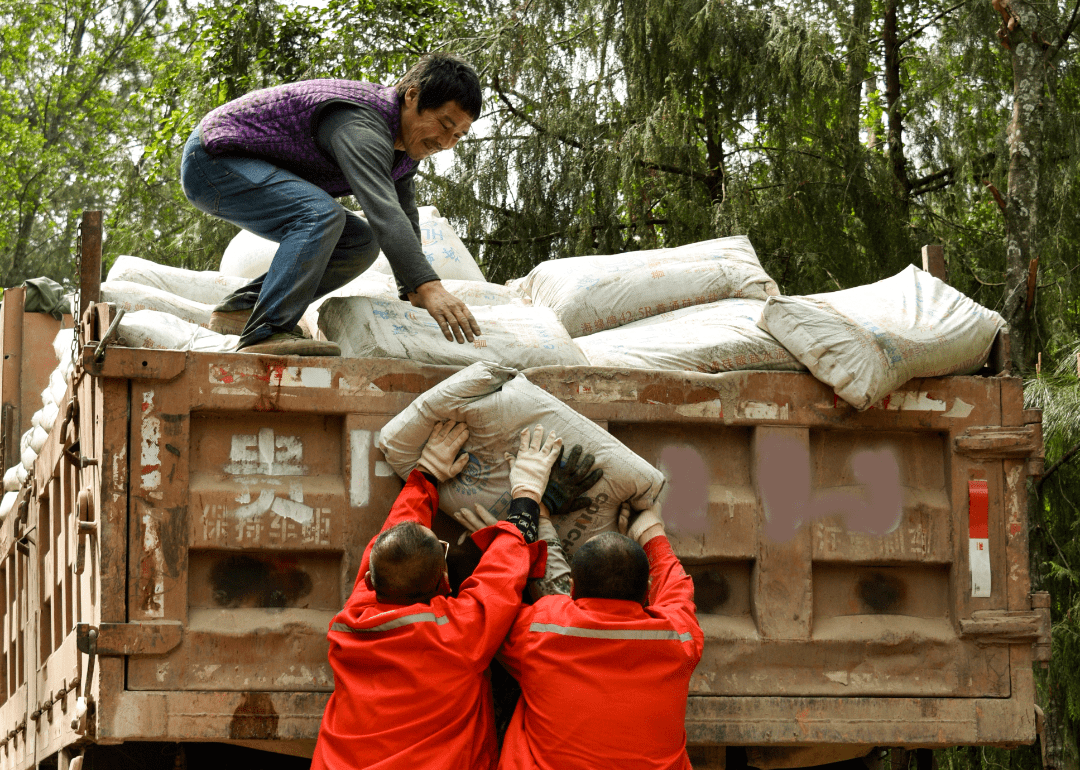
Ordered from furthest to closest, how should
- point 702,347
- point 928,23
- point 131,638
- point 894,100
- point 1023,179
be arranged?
1. point 928,23
2. point 894,100
3. point 1023,179
4. point 702,347
5. point 131,638

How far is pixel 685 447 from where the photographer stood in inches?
121

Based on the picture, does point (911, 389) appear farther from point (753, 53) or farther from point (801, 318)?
point (753, 53)

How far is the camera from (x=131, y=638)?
8.63 feet

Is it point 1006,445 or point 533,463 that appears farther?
point 1006,445

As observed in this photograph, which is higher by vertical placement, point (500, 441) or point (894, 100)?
point (894, 100)

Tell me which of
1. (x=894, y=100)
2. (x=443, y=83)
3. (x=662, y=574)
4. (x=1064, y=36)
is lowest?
(x=662, y=574)

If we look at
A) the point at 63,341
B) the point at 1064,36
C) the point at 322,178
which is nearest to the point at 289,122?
the point at 322,178

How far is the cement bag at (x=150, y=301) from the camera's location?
3922 mm

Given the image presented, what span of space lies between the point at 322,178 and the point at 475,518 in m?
1.09

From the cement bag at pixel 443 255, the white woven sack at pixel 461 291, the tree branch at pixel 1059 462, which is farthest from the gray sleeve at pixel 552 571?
the tree branch at pixel 1059 462

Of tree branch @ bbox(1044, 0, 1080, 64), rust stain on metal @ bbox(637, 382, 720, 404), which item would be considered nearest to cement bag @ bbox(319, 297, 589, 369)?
rust stain on metal @ bbox(637, 382, 720, 404)

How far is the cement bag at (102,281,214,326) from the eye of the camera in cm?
392

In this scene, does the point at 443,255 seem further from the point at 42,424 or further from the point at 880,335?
the point at 880,335

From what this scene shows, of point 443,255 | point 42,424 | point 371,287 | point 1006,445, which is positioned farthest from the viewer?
point 443,255
